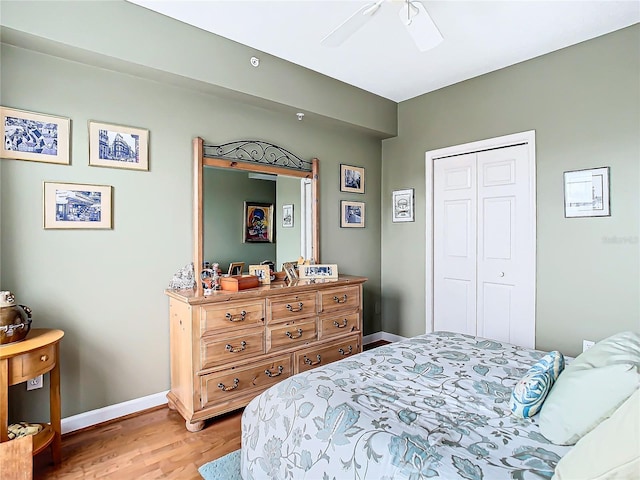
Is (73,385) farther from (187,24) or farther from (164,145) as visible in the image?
(187,24)

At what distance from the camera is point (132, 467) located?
Answer: 1980mm

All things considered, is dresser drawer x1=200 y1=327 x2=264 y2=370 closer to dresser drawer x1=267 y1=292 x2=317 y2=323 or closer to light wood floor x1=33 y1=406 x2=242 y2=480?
dresser drawer x1=267 y1=292 x2=317 y2=323

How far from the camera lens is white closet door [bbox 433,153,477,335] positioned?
3547 millimetres

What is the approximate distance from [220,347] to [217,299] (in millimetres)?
327

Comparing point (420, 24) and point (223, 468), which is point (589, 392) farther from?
point (420, 24)

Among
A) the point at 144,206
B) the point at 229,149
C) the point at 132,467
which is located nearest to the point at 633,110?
the point at 229,149

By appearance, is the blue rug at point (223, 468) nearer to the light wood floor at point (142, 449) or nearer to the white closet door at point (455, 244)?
the light wood floor at point (142, 449)

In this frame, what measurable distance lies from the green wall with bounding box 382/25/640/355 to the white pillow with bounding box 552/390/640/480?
226 centimetres

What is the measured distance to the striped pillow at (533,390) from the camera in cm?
133

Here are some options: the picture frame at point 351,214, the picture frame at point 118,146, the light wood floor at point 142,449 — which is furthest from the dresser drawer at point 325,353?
the picture frame at point 118,146

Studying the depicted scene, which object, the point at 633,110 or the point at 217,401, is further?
the point at 633,110

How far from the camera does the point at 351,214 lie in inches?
156

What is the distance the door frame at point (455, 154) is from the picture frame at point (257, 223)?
168 cm

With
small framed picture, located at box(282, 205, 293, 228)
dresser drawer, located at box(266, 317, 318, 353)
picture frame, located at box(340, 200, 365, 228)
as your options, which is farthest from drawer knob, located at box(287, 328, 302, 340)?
picture frame, located at box(340, 200, 365, 228)
